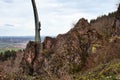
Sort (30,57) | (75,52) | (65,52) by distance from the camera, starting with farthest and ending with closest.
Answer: (30,57) < (75,52) < (65,52)

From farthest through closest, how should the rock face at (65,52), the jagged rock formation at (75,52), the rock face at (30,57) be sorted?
1. the rock face at (30,57)
2. the rock face at (65,52)
3. the jagged rock formation at (75,52)

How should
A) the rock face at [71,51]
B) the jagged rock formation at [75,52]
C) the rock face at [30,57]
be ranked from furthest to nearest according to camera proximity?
1. the rock face at [30,57]
2. the rock face at [71,51]
3. the jagged rock formation at [75,52]

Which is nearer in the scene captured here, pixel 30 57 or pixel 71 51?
pixel 71 51

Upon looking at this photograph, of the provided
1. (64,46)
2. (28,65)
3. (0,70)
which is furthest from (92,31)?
(0,70)

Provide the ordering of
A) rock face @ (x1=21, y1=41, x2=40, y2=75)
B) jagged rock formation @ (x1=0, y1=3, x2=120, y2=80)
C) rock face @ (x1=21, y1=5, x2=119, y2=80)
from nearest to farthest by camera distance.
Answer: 1. jagged rock formation @ (x1=0, y1=3, x2=120, y2=80)
2. rock face @ (x1=21, y1=5, x2=119, y2=80)
3. rock face @ (x1=21, y1=41, x2=40, y2=75)

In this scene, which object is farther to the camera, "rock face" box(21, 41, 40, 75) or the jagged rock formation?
"rock face" box(21, 41, 40, 75)

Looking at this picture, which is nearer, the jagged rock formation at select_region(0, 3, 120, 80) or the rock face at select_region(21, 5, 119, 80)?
the jagged rock formation at select_region(0, 3, 120, 80)

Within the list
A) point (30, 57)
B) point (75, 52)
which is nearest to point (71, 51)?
point (75, 52)

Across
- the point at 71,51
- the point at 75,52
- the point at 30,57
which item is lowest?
the point at 30,57

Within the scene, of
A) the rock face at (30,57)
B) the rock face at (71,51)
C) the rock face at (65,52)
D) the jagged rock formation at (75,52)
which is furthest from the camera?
the rock face at (30,57)

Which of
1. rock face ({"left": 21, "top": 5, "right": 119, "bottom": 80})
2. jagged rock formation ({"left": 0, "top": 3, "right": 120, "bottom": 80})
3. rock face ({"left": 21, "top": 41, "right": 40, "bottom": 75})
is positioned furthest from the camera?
rock face ({"left": 21, "top": 41, "right": 40, "bottom": 75})

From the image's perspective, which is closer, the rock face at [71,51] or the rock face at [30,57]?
the rock face at [71,51]

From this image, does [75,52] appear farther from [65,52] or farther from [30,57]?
[30,57]

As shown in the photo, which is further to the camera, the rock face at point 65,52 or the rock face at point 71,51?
the rock face at point 65,52
